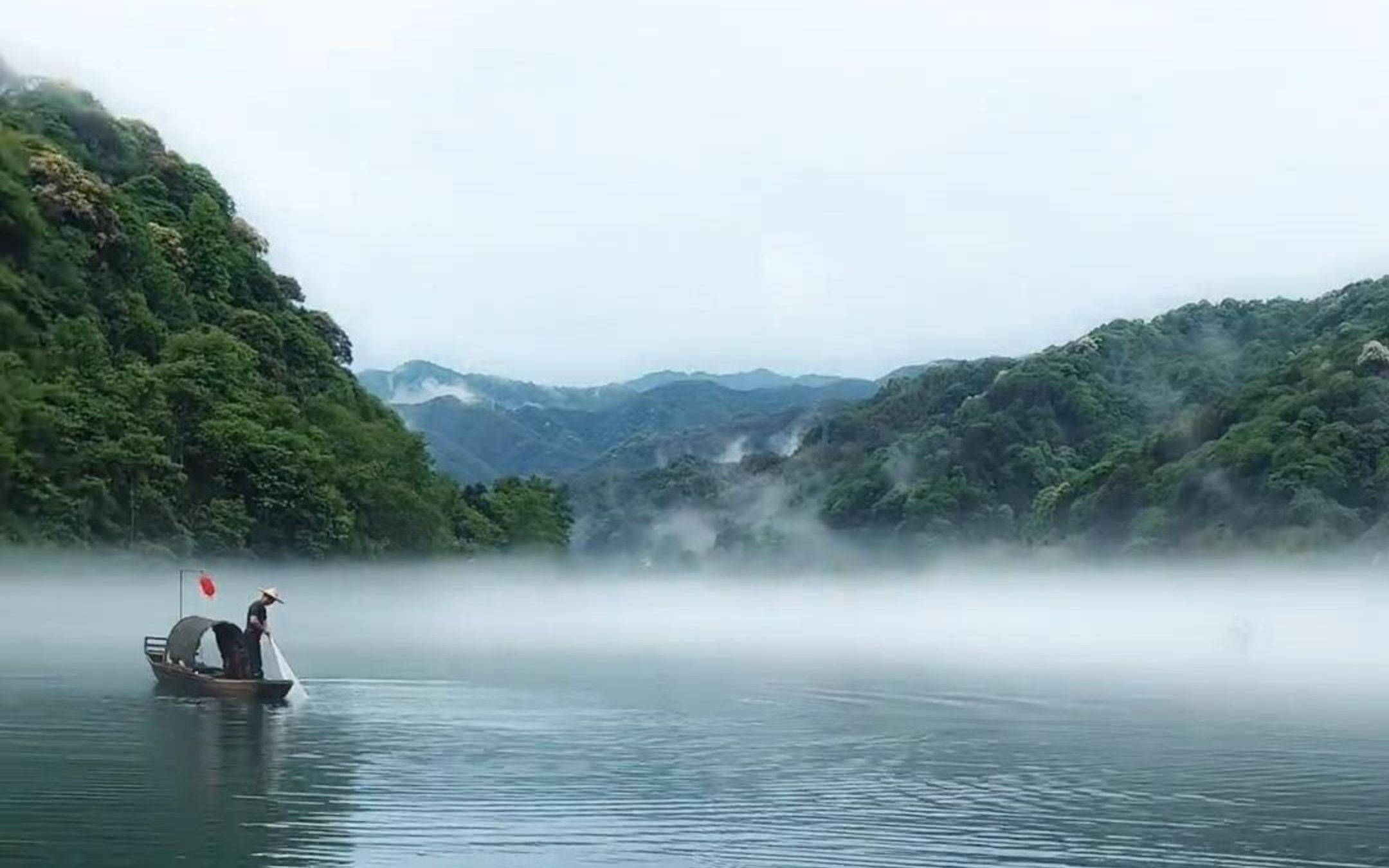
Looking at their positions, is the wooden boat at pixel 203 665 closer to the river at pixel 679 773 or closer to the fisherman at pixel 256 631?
the fisherman at pixel 256 631

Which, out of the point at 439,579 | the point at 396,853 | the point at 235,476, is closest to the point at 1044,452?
the point at 439,579

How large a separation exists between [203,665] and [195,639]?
42.7 inches

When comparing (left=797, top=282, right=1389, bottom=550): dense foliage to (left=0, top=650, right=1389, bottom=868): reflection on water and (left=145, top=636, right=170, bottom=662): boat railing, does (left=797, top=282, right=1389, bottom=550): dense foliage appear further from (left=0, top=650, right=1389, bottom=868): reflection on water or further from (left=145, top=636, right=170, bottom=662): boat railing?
(left=145, top=636, right=170, bottom=662): boat railing

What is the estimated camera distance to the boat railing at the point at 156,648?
4019 centimetres

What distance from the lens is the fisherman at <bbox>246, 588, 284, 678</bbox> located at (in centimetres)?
3819

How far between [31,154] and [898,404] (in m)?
107

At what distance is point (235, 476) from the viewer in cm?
8100

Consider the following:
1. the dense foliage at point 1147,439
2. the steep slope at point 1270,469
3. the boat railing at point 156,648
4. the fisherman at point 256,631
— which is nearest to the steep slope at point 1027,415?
the dense foliage at point 1147,439

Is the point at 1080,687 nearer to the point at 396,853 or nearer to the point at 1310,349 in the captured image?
the point at 396,853

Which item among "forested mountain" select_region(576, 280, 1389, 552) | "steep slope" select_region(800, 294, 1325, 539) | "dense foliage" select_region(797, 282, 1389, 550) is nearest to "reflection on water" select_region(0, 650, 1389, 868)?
"dense foliage" select_region(797, 282, 1389, 550)

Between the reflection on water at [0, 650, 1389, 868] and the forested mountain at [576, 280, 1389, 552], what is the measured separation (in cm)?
6709

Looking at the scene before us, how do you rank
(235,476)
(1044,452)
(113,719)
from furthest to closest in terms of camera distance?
1. (1044,452)
2. (235,476)
3. (113,719)

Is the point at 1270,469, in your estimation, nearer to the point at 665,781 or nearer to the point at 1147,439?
the point at 1147,439

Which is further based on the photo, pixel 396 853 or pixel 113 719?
pixel 113 719
